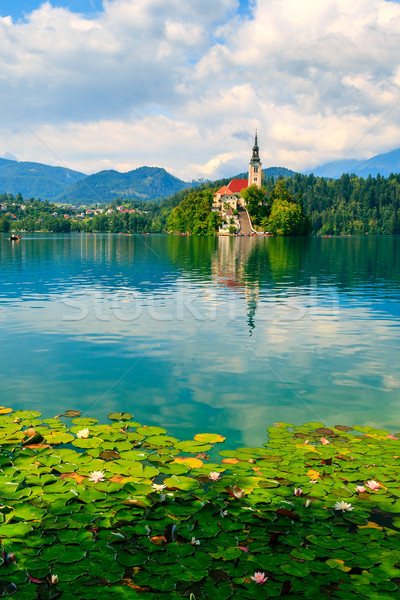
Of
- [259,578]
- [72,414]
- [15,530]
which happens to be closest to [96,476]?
[15,530]

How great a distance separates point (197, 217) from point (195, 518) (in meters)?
185

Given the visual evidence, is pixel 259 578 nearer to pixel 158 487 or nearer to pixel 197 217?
pixel 158 487

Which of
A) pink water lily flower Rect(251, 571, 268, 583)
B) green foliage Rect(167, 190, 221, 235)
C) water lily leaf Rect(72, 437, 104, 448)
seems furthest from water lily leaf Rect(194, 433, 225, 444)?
green foliage Rect(167, 190, 221, 235)

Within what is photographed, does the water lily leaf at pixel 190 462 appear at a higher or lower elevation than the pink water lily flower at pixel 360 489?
lower

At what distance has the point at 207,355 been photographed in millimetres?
14609

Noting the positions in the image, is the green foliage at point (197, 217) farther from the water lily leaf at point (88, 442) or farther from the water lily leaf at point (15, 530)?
the water lily leaf at point (15, 530)

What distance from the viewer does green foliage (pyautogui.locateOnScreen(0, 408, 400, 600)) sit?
177 inches

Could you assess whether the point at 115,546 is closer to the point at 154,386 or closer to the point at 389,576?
the point at 389,576

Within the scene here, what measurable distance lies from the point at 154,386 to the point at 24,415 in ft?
11.3

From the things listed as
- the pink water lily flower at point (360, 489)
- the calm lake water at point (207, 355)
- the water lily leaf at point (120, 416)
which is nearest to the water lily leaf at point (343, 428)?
the calm lake water at point (207, 355)

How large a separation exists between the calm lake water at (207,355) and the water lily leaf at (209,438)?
0.87ft

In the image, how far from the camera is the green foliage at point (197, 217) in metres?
181

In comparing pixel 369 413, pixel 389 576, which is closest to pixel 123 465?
pixel 389 576

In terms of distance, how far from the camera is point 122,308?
22.5m
